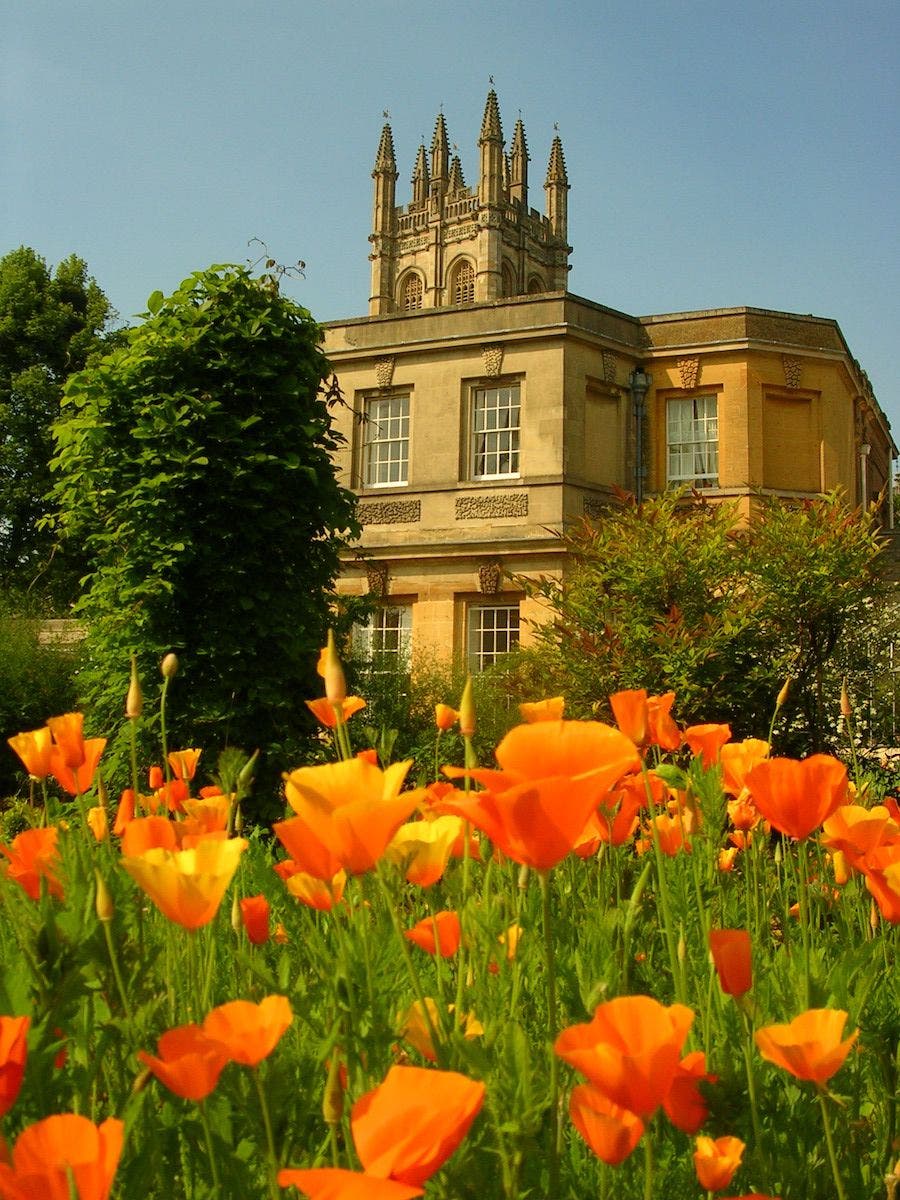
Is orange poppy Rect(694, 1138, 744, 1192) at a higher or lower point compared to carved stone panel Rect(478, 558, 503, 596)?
lower

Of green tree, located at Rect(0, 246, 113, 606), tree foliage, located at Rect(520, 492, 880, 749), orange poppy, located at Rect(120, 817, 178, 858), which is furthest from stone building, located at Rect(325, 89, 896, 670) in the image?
orange poppy, located at Rect(120, 817, 178, 858)

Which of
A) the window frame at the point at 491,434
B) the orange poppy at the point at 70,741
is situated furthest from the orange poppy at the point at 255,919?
the window frame at the point at 491,434

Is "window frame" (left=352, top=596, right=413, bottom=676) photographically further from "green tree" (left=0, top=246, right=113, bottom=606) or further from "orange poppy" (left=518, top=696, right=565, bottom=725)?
"orange poppy" (left=518, top=696, right=565, bottom=725)

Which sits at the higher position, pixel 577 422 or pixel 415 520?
pixel 577 422

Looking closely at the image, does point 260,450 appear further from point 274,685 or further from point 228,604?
point 274,685

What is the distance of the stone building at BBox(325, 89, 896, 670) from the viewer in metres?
19.0

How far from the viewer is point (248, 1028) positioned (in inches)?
30.8

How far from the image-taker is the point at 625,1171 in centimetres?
105

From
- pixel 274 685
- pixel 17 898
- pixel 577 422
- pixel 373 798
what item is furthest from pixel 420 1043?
pixel 577 422

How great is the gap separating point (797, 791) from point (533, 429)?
1829 cm

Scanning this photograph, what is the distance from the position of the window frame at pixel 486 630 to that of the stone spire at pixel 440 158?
4438cm

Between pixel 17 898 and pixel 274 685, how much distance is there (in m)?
6.34

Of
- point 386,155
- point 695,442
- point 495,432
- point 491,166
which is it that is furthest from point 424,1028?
point 386,155

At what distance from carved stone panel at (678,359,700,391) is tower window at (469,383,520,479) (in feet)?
10.9
